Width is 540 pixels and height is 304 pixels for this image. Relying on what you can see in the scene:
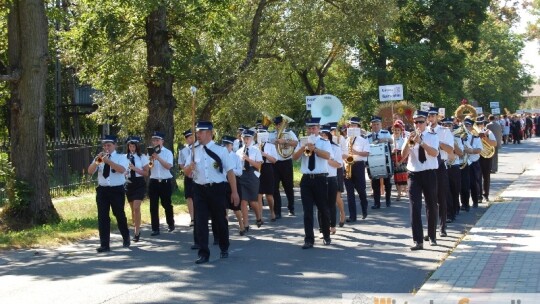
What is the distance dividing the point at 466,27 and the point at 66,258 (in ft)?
107

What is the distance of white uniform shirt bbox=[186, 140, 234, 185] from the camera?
1246cm

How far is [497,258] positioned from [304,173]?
338 centimetres

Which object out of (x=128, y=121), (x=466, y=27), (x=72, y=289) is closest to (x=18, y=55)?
(x=72, y=289)

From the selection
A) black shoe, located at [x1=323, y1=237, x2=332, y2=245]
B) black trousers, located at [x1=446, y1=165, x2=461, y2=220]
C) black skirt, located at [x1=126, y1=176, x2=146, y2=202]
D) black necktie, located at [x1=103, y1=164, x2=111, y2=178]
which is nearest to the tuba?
black skirt, located at [x1=126, y1=176, x2=146, y2=202]

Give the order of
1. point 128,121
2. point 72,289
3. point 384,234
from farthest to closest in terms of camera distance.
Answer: point 128,121 < point 384,234 < point 72,289

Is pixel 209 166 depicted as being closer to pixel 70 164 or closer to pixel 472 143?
pixel 472 143

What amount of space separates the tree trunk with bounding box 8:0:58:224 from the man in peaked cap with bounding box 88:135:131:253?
4.00 meters

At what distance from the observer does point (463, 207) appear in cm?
1838

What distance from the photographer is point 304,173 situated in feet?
45.3

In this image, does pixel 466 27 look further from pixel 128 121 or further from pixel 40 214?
pixel 40 214

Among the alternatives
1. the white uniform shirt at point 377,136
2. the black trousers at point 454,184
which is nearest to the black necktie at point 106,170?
the black trousers at point 454,184

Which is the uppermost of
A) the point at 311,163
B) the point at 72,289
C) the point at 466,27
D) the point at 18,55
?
the point at 466,27

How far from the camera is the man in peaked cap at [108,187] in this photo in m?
14.1

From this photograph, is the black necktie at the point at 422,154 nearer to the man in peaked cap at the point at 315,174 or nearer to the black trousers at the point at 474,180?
the man in peaked cap at the point at 315,174
